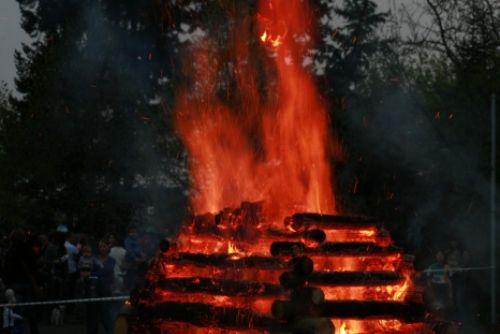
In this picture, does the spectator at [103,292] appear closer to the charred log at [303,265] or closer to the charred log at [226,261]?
the charred log at [226,261]

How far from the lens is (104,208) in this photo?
30.6 m

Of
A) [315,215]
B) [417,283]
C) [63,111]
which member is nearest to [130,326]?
[315,215]

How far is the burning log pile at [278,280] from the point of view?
30.3 feet

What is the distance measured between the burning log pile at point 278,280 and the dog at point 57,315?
10.0 metres

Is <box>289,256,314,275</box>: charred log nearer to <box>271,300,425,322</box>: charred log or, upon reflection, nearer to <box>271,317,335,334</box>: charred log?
<box>271,300,425,322</box>: charred log

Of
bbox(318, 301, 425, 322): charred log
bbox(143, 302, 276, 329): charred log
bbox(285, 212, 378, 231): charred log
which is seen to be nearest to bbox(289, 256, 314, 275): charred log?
bbox(318, 301, 425, 322): charred log

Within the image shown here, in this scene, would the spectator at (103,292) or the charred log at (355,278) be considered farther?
the spectator at (103,292)

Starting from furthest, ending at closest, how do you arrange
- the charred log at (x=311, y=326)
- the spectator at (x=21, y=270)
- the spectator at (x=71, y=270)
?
the spectator at (x=71, y=270) < the spectator at (x=21, y=270) < the charred log at (x=311, y=326)

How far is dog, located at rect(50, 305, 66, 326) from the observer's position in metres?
20.2

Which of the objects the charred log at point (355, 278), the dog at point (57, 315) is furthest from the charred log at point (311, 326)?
the dog at point (57, 315)

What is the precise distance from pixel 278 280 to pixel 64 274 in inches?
474

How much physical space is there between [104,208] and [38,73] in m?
4.19

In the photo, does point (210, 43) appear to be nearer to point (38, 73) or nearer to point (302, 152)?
point (38, 73)

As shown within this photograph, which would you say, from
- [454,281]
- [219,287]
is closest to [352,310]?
[219,287]
